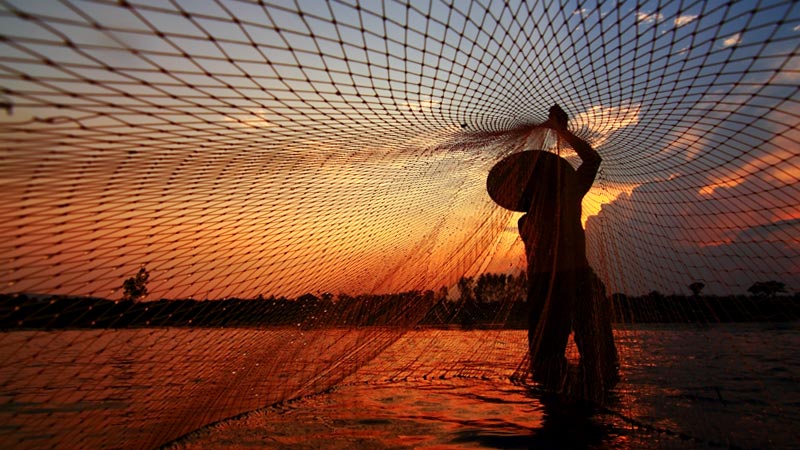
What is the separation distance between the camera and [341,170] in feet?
17.5

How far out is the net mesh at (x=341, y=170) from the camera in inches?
114

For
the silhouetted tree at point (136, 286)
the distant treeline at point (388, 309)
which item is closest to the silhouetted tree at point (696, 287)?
the distant treeline at point (388, 309)

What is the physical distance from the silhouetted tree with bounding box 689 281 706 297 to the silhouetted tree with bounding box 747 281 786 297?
0.52 metres

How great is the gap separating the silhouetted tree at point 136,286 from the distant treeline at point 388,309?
0.19 feet

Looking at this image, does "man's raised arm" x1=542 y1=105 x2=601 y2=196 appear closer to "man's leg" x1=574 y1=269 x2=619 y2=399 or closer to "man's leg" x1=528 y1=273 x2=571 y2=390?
"man's leg" x1=574 y1=269 x2=619 y2=399

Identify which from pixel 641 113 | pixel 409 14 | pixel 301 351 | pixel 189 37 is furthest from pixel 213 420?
pixel 641 113

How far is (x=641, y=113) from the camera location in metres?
4.95

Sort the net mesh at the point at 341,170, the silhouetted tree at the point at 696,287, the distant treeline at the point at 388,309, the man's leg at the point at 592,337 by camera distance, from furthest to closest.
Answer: the silhouetted tree at the point at 696,287 < the man's leg at the point at 592,337 < the distant treeline at the point at 388,309 < the net mesh at the point at 341,170

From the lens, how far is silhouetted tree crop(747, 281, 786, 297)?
510 cm

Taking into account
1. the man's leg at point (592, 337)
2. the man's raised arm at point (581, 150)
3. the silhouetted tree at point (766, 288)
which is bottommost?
the man's leg at point (592, 337)

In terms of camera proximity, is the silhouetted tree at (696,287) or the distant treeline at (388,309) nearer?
the distant treeline at (388,309)

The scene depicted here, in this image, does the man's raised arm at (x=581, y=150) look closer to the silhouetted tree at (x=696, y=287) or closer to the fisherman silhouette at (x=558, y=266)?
the fisherman silhouette at (x=558, y=266)

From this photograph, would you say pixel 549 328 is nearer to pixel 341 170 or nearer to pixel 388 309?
pixel 388 309

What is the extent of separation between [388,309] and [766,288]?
431 centimetres
